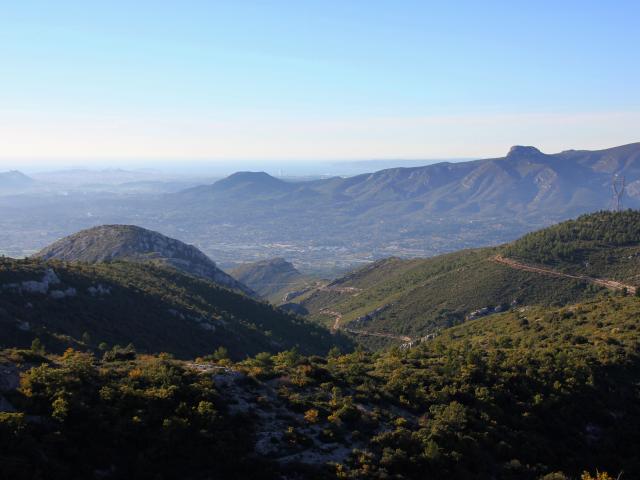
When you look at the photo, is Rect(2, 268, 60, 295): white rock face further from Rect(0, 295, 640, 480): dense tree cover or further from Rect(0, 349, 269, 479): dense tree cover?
Rect(0, 349, 269, 479): dense tree cover

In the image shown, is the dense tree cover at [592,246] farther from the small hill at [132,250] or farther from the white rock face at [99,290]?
the white rock face at [99,290]

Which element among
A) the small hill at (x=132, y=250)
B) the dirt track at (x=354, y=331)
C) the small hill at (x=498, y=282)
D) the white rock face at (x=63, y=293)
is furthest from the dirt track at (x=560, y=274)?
the white rock face at (x=63, y=293)

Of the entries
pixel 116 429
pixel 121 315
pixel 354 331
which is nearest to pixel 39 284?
pixel 121 315

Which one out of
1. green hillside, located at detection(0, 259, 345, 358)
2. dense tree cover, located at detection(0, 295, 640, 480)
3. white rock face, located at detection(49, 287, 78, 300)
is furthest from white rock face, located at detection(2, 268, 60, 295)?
dense tree cover, located at detection(0, 295, 640, 480)

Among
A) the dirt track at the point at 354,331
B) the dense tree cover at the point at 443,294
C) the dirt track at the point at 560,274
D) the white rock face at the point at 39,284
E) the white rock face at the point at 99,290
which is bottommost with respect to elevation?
the dirt track at the point at 354,331

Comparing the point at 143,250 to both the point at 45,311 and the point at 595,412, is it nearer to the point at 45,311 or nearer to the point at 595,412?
the point at 45,311

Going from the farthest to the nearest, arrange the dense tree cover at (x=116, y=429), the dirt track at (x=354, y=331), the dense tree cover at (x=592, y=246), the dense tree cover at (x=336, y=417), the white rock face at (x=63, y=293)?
the dirt track at (x=354, y=331), the dense tree cover at (x=592, y=246), the white rock face at (x=63, y=293), the dense tree cover at (x=336, y=417), the dense tree cover at (x=116, y=429)
